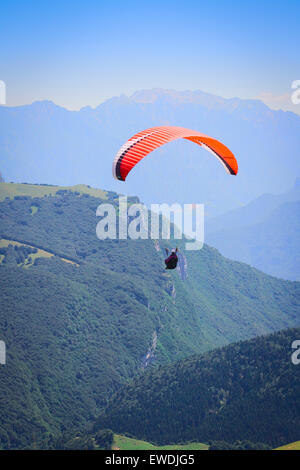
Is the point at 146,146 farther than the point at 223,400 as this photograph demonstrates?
No

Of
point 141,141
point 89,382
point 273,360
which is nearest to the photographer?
point 141,141

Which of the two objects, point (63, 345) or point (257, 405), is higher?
point (63, 345)

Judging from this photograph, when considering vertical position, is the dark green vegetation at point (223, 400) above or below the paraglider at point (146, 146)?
below

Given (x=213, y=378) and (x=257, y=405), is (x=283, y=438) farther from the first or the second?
(x=213, y=378)

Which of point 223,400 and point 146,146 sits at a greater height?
point 146,146

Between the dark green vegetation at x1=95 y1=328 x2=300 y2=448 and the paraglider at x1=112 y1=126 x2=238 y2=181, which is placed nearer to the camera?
the paraglider at x1=112 y1=126 x2=238 y2=181

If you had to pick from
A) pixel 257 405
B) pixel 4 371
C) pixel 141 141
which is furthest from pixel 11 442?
pixel 141 141

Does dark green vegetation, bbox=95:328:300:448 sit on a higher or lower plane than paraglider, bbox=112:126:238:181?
lower

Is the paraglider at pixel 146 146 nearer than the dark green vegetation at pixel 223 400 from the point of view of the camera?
Yes
